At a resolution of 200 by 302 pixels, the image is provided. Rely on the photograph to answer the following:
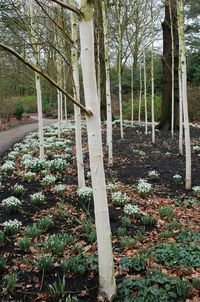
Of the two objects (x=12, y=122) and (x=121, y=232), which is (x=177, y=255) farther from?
(x=12, y=122)

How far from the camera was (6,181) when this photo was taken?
28.4 ft

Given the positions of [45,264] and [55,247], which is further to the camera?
[55,247]

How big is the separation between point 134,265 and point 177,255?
0.56 meters

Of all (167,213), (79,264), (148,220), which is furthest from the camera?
(167,213)

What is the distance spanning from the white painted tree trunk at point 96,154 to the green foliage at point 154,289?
15 centimetres

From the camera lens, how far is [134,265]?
4.10 meters

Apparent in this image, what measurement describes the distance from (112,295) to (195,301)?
0.79 meters

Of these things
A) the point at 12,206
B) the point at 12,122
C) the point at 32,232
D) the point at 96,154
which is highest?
Result: the point at 96,154

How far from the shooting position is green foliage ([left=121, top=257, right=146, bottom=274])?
4059 millimetres

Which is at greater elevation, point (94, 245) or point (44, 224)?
point (44, 224)

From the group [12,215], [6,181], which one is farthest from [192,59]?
[12,215]

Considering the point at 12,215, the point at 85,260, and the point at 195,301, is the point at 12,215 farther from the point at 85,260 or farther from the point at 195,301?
the point at 195,301

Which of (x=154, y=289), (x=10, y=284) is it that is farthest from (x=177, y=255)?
(x=10, y=284)

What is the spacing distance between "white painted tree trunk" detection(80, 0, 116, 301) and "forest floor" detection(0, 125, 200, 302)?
0.84 ft
